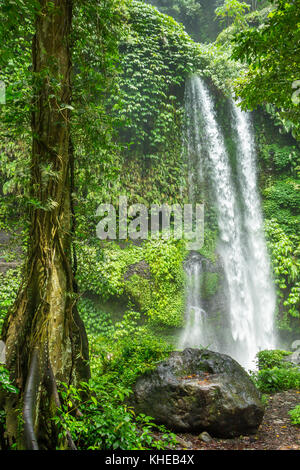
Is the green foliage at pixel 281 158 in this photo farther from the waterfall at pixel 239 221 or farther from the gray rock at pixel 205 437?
the gray rock at pixel 205 437

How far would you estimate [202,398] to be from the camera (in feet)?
12.8

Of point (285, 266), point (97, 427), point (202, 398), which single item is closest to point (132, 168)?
point (285, 266)

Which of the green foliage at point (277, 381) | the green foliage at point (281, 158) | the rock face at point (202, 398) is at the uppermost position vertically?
the green foliage at point (281, 158)

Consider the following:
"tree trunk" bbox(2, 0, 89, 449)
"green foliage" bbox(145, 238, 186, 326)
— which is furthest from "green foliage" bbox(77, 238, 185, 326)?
"tree trunk" bbox(2, 0, 89, 449)

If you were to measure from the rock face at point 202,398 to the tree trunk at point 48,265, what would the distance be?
1313 mm

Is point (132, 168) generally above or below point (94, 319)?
above

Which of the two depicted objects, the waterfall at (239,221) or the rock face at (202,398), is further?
the waterfall at (239,221)

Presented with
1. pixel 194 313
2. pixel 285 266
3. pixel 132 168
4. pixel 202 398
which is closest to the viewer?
pixel 202 398

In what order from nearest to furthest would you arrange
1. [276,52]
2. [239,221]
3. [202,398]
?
[202,398] < [276,52] < [239,221]

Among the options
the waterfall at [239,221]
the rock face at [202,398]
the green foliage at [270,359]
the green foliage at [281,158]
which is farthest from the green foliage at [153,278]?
the green foliage at [281,158]

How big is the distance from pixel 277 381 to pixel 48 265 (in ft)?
16.0

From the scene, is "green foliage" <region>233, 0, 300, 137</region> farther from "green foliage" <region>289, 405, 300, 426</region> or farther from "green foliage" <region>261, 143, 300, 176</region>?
"green foliage" <region>261, 143, 300, 176</region>

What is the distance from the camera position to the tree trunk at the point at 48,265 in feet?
8.54

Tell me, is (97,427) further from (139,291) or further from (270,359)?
(139,291)
